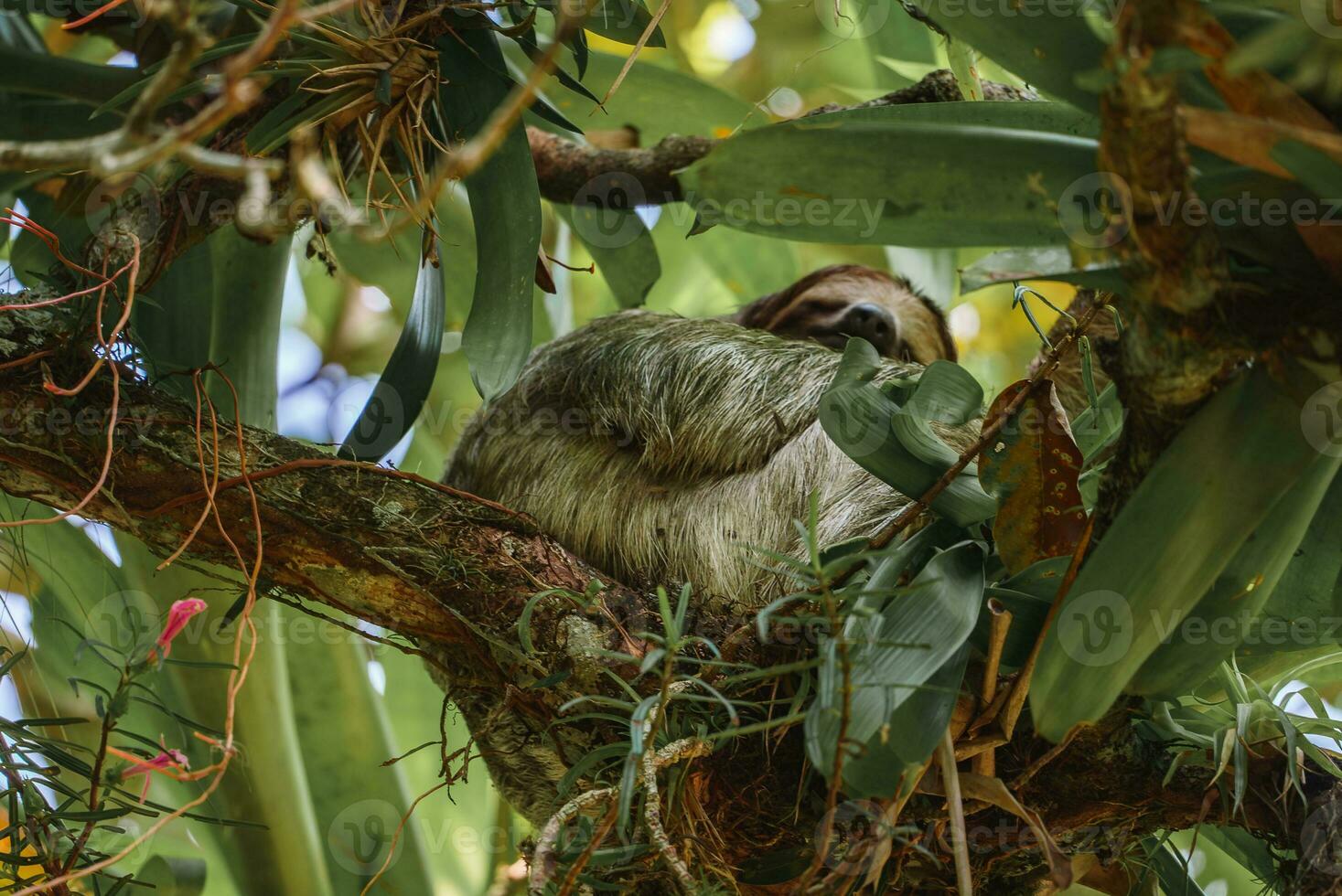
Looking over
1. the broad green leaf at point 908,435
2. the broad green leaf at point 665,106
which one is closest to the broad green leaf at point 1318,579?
the broad green leaf at point 908,435

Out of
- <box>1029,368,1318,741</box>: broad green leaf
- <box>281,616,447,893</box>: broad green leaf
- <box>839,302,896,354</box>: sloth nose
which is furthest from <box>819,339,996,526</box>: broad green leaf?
<box>281,616,447,893</box>: broad green leaf

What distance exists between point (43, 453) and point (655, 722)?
1415 millimetres

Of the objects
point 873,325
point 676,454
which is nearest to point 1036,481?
point 676,454

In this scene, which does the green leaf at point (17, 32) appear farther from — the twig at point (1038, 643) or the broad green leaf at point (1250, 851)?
the broad green leaf at point (1250, 851)

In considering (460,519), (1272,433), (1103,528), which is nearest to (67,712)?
(460,519)

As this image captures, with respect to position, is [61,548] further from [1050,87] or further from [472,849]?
[1050,87]

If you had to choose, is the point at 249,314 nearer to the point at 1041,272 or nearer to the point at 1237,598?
the point at 1041,272

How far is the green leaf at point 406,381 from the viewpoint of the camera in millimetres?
2436

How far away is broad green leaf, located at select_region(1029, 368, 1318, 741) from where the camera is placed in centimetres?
140

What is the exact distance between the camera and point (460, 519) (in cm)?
229

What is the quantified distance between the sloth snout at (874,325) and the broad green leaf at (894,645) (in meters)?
1.95

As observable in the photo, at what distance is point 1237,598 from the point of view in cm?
155

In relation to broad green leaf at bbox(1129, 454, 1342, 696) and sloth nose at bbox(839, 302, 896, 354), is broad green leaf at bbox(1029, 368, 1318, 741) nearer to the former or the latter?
broad green leaf at bbox(1129, 454, 1342, 696)

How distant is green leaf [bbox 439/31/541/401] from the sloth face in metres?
1.52
